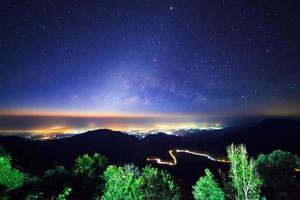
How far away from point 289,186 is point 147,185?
95.5ft

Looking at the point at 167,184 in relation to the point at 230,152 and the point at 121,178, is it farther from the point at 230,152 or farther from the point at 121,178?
the point at 121,178

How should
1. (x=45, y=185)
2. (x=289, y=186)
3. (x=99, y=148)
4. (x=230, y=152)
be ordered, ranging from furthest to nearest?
(x=99, y=148)
(x=289, y=186)
(x=45, y=185)
(x=230, y=152)

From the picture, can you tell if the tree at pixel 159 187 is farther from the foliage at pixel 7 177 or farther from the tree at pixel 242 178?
the foliage at pixel 7 177

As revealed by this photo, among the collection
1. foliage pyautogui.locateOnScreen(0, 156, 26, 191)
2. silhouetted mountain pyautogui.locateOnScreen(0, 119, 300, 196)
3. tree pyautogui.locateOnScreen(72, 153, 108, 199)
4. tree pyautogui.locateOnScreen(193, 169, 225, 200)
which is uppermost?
foliage pyautogui.locateOnScreen(0, 156, 26, 191)

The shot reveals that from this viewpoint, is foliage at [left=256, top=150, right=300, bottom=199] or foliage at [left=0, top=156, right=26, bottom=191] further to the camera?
foliage at [left=256, top=150, right=300, bottom=199]

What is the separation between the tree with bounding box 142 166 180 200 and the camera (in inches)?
1064

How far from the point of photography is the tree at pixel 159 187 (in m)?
27.0

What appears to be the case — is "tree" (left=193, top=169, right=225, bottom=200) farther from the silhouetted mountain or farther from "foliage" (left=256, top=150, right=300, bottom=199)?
the silhouetted mountain

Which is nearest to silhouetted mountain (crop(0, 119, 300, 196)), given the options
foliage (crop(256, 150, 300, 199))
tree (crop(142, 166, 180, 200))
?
foliage (crop(256, 150, 300, 199))

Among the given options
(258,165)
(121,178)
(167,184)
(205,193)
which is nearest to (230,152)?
(205,193)

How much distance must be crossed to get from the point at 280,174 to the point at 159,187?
92.8 feet

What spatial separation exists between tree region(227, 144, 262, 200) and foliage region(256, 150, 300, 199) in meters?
19.5

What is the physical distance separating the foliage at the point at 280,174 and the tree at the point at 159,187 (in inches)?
935

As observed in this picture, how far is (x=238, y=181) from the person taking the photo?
2681 cm
